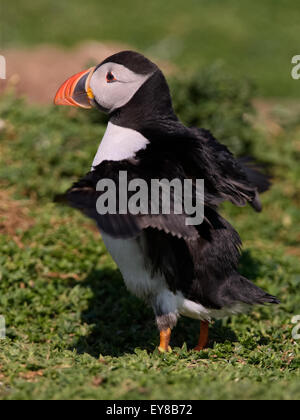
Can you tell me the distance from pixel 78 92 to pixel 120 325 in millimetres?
1932

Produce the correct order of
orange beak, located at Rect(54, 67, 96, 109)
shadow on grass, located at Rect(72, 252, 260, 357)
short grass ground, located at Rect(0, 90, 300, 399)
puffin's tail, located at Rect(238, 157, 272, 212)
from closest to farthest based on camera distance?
short grass ground, located at Rect(0, 90, 300, 399), orange beak, located at Rect(54, 67, 96, 109), shadow on grass, located at Rect(72, 252, 260, 357), puffin's tail, located at Rect(238, 157, 272, 212)

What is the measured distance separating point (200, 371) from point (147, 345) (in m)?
1.09

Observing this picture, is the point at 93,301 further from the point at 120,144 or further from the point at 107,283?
the point at 120,144

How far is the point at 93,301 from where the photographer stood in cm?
558

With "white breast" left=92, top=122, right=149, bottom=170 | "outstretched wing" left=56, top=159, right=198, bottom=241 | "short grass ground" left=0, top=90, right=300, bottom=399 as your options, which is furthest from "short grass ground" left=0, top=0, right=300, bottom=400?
"white breast" left=92, top=122, right=149, bottom=170

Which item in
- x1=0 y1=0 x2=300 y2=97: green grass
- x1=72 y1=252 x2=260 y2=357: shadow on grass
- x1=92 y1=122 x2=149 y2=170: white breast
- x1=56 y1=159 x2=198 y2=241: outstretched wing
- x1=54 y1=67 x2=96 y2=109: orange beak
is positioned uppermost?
x1=0 y1=0 x2=300 y2=97: green grass

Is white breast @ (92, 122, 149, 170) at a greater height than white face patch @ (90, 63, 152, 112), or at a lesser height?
lesser

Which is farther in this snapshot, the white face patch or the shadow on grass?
the shadow on grass

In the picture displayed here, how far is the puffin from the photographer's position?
4230 millimetres

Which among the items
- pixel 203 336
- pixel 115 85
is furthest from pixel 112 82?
pixel 203 336

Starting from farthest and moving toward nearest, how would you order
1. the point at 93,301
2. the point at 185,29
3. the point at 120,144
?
the point at 185,29
the point at 93,301
the point at 120,144

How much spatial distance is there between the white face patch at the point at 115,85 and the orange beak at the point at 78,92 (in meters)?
0.06

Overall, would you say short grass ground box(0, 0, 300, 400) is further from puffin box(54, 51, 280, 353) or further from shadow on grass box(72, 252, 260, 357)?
puffin box(54, 51, 280, 353)
